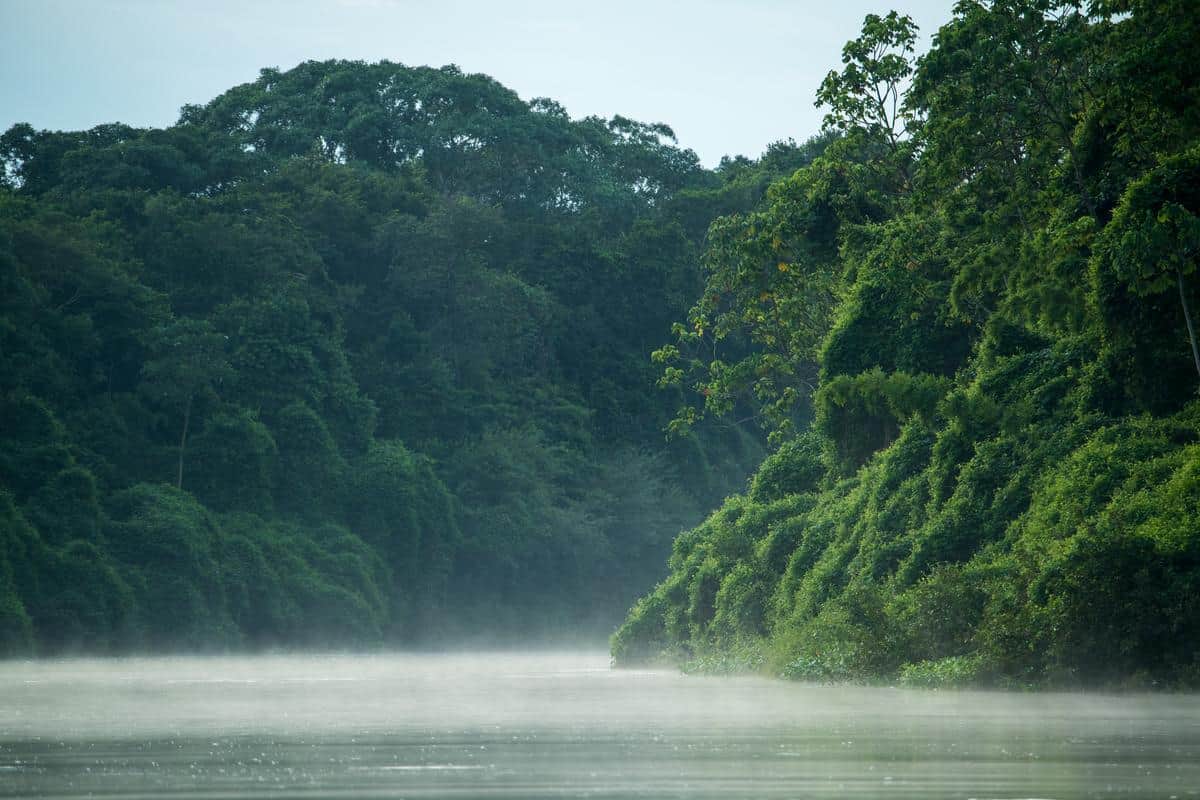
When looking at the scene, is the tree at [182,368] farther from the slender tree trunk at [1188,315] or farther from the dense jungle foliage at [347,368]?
the slender tree trunk at [1188,315]

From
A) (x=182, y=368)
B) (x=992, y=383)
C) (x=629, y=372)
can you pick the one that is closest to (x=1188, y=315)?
(x=992, y=383)

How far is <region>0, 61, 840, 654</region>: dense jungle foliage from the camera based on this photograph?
164 feet

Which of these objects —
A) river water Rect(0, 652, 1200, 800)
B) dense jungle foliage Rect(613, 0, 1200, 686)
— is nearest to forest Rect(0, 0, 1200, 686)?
dense jungle foliage Rect(613, 0, 1200, 686)

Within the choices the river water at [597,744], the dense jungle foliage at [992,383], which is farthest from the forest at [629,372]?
the river water at [597,744]

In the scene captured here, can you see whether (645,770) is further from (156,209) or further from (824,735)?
(156,209)

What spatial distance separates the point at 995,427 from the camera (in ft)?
95.2

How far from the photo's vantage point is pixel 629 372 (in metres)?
69.4

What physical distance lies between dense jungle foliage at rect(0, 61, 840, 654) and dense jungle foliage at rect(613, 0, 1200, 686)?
16.8 m

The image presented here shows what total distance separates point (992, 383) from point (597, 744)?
58.2 ft

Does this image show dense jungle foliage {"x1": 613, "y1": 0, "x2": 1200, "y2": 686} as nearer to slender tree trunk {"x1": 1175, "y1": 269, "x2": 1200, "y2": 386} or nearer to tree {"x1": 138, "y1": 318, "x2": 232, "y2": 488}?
slender tree trunk {"x1": 1175, "y1": 269, "x2": 1200, "y2": 386}

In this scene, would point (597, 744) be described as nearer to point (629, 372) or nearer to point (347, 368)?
point (347, 368)

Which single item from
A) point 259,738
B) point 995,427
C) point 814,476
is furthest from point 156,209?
point 259,738

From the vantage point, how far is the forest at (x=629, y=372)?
2530 centimetres

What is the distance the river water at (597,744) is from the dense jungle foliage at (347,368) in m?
26.8
